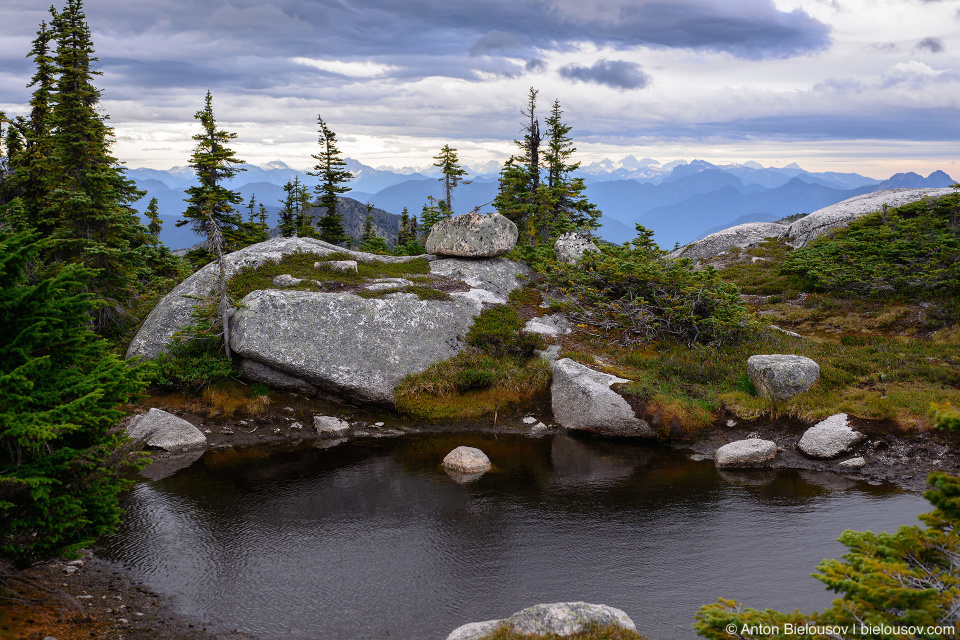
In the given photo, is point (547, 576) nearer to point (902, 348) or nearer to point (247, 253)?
point (902, 348)

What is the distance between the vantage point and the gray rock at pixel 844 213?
48091 millimetres

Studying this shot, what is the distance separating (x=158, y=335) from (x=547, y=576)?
22133 mm

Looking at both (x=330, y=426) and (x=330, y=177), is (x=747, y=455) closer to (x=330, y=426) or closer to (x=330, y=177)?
(x=330, y=426)

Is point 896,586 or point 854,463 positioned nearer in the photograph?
point 896,586

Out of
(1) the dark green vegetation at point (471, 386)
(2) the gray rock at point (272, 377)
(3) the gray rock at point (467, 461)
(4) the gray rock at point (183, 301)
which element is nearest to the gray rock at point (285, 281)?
(4) the gray rock at point (183, 301)

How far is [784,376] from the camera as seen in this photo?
2127 centimetres

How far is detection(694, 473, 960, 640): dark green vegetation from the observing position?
5531 millimetres

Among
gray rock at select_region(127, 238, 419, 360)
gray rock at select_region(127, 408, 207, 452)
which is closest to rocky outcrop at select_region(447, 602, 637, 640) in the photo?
gray rock at select_region(127, 408, 207, 452)

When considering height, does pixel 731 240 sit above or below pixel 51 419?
above

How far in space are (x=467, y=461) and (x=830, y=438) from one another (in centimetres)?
1331

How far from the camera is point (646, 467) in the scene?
1933cm

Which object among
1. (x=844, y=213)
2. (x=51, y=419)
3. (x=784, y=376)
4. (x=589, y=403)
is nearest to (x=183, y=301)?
(x=51, y=419)

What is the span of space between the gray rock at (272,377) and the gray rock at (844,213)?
148 feet

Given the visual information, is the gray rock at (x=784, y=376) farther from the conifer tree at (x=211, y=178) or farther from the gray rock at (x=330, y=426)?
the conifer tree at (x=211, y=178)
